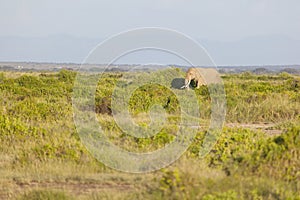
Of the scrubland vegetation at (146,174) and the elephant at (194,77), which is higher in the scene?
the elephant at (194,77)

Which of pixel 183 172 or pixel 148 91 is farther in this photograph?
pixel 148 91

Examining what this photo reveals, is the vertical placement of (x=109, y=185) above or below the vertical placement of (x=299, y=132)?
below

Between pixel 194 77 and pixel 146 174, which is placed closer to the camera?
pixel 146 174

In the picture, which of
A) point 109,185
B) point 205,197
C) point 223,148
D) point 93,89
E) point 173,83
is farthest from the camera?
point 173,83

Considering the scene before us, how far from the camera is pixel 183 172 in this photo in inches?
267

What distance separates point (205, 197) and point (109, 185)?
177cm

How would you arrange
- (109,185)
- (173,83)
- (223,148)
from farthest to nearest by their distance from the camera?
(173,83)
(223,148)
(109,185)

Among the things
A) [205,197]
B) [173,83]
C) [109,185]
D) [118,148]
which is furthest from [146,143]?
[173,83]

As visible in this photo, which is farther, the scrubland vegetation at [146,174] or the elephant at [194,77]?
the elephant at [194,77]

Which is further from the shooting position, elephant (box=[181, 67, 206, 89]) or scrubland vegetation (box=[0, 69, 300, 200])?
elephant (box=[181, 67, 206, 89])

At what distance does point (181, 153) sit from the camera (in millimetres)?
8508

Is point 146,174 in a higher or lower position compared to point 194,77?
lower

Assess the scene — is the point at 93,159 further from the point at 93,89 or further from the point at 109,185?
the point at 93,89

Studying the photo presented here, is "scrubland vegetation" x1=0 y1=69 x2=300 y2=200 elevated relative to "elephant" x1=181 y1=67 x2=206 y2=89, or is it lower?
lower
